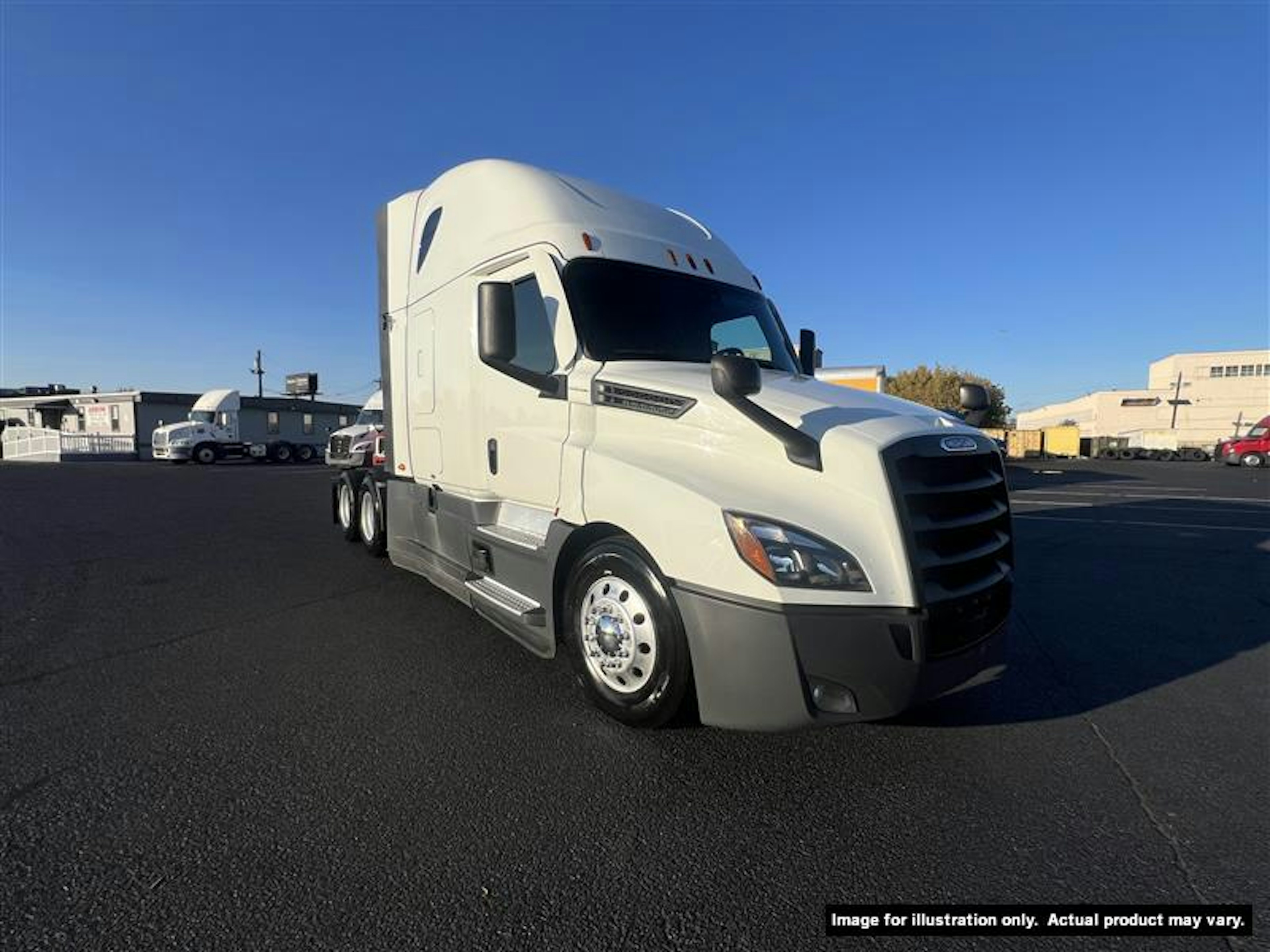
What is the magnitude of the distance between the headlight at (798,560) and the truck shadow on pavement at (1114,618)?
50.7 inches

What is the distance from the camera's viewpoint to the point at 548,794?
2666 millimetres

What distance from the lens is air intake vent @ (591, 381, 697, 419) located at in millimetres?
3193

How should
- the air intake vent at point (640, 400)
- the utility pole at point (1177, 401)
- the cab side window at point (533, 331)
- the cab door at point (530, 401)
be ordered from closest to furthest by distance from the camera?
the air intake vent at point (640, 400) < the cab door at point (530, 401) < the cab side window at point (533, 331) < the utility pole at point (1177, 401)

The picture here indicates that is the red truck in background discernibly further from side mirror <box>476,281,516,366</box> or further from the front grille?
side mirror <box>476,281,516,366</box>

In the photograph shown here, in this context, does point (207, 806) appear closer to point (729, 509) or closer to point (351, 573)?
point (729, 509)

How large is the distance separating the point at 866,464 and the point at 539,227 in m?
2.61

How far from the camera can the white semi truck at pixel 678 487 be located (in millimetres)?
2609

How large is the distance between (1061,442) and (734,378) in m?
54.3

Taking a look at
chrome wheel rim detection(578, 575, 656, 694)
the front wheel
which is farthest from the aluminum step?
chrome wheel rim detection(578, 575, 656, 694)

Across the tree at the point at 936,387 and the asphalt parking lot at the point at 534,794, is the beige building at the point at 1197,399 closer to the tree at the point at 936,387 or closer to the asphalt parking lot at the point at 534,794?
the tree at the point at 936,387

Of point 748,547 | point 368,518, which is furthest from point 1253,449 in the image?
point 748,547

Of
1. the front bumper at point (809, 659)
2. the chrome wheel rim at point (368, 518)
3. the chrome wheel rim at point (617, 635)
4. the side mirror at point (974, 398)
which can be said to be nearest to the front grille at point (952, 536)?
the front bumper at point (809, 659)

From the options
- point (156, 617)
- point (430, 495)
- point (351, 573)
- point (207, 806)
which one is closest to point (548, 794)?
point (207, 806)

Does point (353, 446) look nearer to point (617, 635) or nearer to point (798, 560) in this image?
point (617, 635)
